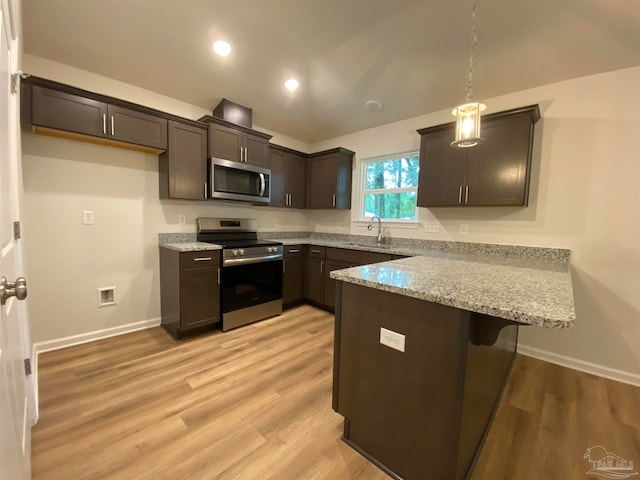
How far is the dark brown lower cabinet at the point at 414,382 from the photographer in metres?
1.10

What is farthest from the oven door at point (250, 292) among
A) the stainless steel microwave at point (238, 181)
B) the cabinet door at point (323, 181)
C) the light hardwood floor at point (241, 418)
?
the cabinet door at point (323, 181)

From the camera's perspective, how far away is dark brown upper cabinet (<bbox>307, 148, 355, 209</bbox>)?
3.76 meters

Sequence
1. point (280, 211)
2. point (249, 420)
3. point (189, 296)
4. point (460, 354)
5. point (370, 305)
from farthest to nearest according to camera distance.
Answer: point (280, 211)
point (189, 296)
point (249, 420)
point (370, 305)
point (460, 354)

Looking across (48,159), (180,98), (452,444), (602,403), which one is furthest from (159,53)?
(602,403)

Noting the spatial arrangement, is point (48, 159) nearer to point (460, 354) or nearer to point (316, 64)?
point (316, 64)

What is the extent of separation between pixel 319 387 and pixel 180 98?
3178 mm

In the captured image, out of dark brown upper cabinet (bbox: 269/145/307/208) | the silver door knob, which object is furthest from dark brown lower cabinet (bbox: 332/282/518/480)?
dark brown upper cabinet (bbox: 269/145/307/208)

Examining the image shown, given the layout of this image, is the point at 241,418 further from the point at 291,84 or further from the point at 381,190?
the point at 291,84

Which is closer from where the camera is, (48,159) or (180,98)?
(48,159)

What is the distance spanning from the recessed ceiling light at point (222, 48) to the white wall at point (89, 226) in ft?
2.69

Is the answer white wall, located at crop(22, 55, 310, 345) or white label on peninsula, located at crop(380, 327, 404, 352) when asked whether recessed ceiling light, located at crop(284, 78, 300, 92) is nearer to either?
white wall, located at crop(22, 55, 310, 345)

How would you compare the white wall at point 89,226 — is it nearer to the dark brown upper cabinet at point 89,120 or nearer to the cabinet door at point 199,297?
the dark brown upper cabinet at point 89,120

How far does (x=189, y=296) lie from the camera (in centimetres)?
258

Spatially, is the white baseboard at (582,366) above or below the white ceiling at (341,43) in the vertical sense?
below
